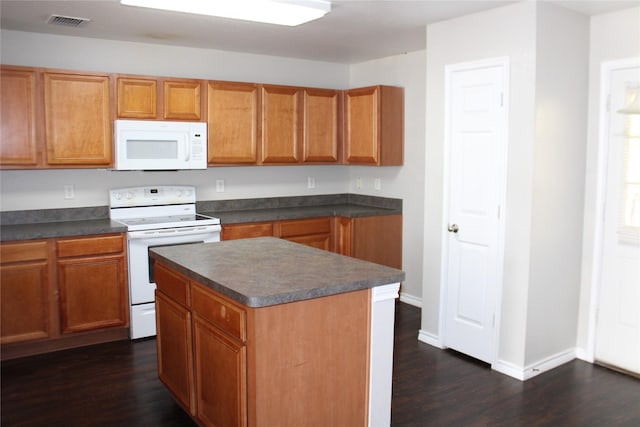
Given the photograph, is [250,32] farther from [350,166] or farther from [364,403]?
[364,403]

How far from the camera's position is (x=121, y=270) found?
4.24m

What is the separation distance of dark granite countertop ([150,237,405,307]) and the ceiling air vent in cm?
185

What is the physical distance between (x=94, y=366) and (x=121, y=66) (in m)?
2.47

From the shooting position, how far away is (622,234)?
12.3 feet

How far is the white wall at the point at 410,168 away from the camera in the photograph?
5.14m

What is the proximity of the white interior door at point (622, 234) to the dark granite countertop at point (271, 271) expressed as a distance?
2019 mm

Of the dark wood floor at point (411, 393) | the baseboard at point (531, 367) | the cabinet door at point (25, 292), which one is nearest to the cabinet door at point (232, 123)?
the cabinet door at point (25, 292)

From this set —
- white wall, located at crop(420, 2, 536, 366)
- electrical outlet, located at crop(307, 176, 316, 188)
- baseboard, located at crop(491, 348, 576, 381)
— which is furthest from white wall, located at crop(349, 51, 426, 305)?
baseboard, located at crop(491, 348, 576, 381)

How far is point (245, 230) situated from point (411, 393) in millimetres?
2102

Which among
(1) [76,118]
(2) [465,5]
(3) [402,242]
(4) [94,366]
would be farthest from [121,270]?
(2) [465,5]

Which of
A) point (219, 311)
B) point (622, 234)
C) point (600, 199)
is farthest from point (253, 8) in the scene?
point (622, 234)

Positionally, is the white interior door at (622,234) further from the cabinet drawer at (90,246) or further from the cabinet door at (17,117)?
the cabinet door at (17,117)

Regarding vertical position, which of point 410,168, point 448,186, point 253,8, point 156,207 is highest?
point 253,8

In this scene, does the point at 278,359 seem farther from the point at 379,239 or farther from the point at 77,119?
the point at 379,239
